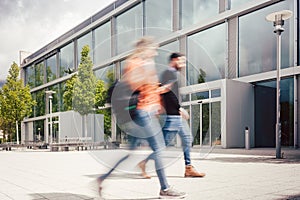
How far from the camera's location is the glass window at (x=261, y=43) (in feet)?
49.6

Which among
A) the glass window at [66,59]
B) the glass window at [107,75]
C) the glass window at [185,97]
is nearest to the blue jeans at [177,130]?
the glass window at [185,97]

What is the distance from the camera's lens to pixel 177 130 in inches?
181

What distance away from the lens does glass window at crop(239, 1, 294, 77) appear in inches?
596

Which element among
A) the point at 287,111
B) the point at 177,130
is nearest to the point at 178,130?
the point at 177,130

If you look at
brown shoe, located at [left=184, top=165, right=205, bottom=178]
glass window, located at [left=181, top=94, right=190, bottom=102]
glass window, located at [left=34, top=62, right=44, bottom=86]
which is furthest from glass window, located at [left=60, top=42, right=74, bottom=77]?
glass window, located at [left=181, top=94, right=190, bottom=102]

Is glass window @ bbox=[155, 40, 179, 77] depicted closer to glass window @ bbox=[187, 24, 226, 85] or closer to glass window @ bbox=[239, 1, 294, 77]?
glass window @ bbox=[187, 24, 226, 85]

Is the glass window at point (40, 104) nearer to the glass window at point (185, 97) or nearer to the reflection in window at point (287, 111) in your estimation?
the reflection in window at point (287, 111)

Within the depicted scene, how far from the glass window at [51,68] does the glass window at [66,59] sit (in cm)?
145

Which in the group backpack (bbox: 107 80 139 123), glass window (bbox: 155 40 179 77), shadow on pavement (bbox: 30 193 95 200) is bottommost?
shadow on pavement (bbox: 30 193 95 200)

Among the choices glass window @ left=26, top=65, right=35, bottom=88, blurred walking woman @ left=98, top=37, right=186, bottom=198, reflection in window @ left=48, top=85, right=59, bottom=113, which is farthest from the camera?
glass window @ left=26, top=65, right=35, bottom=88

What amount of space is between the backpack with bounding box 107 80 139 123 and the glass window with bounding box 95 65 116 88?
0.05 meters

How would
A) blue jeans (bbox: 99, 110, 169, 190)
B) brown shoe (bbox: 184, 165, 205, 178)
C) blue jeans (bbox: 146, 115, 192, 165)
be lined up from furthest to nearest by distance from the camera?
brown shoe (bbox: 184, 165, 205, 178) < blue jeans (bbox: 146, 115, 192, 165) < blue jeans (bbox: 99, 110, 169, 190)

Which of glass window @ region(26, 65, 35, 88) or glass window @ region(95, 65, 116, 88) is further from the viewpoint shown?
glass window @ region(26, 65, 35, 88)

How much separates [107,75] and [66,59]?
3500 centimetres
